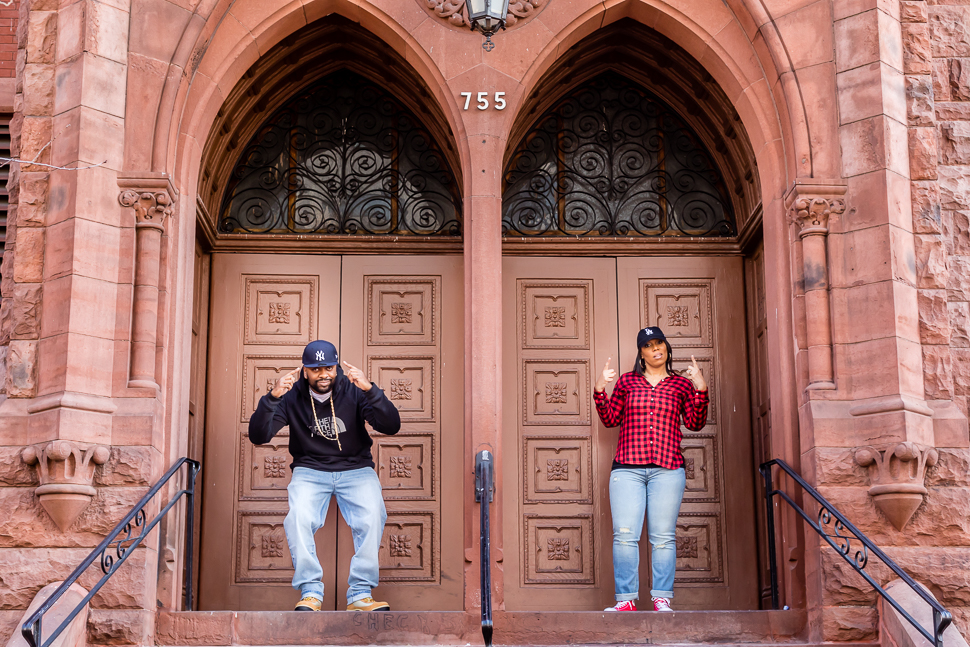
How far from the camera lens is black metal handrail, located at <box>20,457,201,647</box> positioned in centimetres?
641

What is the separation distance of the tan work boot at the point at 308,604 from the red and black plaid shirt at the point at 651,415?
2.34 meters

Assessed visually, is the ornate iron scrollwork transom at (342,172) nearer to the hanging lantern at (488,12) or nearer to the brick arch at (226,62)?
the brick arch at (226,62)

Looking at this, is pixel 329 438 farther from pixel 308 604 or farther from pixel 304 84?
pixel 304 84

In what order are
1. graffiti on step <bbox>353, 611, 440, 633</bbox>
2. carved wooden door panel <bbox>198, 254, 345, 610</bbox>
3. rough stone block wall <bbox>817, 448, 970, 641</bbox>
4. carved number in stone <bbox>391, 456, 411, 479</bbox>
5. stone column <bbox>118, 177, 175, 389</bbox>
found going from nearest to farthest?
graffiti on step <bbox>353, 611, 440, 633</bbox>
rough stone block wall <bbox>817, 448, 970, 641</bbox>
stone column <bbox>118, 177, 175, 389</bbox>
carved wooden door panel <bbox>198, 254, 345, 610</bbox>
carved number in stone <bbox>391, 456, 411, 479</bbox>

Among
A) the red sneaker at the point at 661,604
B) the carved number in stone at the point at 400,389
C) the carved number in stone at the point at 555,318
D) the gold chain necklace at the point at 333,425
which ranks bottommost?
the red sneaker at the point at 661,604

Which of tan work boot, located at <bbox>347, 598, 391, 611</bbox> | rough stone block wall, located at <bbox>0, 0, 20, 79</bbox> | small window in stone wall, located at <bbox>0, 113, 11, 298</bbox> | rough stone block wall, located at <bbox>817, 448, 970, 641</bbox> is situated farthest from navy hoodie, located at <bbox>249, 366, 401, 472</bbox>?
rough stone block wall, located at <bbox>0, 0, 20, 79</bbox>

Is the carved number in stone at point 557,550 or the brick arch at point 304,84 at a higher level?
the brick arch at point 304,84

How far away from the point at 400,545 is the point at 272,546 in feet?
3.38

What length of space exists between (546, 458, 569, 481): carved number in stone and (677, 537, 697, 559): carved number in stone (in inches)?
41.5

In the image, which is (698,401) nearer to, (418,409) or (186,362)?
(418,409)

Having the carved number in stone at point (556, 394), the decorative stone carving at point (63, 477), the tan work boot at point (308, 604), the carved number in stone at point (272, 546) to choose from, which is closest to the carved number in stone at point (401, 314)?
the carved number in stone at point (556, 394)

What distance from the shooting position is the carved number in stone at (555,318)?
10.6 meters

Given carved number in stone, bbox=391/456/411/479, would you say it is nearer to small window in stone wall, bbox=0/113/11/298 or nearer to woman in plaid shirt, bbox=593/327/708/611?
woman in plaid shirt, bbox=593/327/708/611

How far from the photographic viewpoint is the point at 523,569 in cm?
1005
